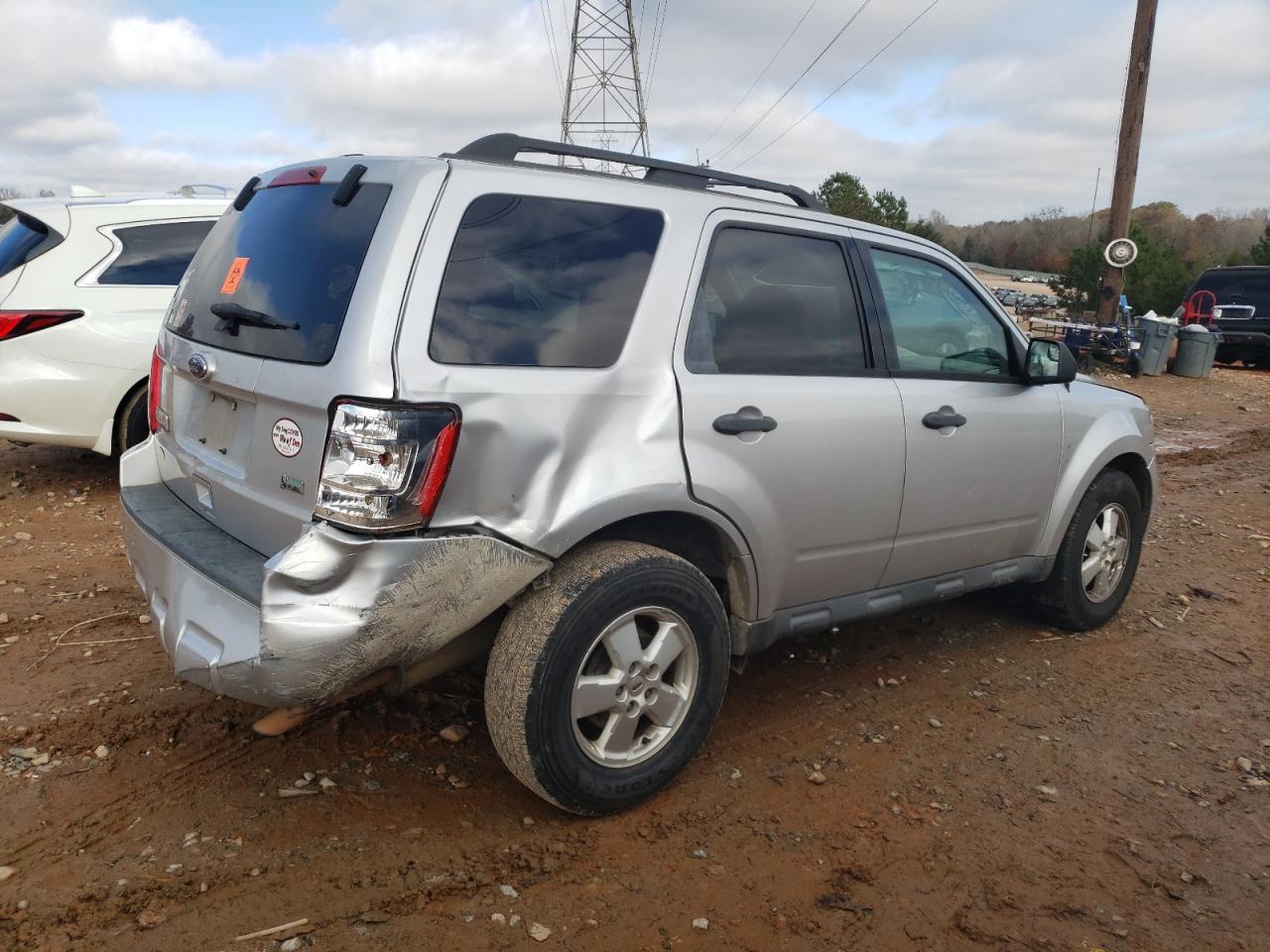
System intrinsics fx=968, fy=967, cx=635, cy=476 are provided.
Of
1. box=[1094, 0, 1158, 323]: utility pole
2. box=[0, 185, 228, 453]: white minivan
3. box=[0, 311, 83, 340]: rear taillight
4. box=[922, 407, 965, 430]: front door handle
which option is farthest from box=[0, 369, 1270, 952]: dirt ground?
box=[1094, 0, 1158, 323]: utility pole

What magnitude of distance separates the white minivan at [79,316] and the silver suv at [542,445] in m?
3.00

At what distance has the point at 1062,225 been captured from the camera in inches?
2813

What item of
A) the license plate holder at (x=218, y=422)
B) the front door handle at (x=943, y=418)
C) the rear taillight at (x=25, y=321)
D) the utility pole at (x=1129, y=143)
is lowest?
the rear taillight at (x=25, y=321)

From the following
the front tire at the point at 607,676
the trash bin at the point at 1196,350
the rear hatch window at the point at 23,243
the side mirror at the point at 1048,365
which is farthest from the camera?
the trash bin at the point at 1196,350

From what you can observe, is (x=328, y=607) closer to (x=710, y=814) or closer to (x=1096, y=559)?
(x=710, y=814)

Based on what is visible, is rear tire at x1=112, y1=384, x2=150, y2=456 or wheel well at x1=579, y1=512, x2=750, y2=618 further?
rear tire at x1=112, y1=384, x2=150, y2=456

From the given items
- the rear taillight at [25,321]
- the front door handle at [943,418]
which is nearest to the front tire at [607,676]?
the front door handle at [943,418]

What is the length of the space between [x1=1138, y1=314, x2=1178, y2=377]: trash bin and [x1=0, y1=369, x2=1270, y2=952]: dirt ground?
40.7ft

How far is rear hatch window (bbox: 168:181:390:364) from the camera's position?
2588mm

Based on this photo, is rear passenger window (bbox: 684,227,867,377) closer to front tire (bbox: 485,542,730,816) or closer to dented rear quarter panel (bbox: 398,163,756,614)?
A: dented rear quarter panel (bbox: 398,163,756,614)

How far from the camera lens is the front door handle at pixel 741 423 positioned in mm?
2996

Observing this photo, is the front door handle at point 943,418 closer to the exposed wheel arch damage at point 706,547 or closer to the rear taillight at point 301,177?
the exposed wheel arch damage at point 706,547

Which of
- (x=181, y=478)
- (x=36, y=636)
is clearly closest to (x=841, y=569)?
(x=181, y=478)

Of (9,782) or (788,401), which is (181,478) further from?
(788,401)
